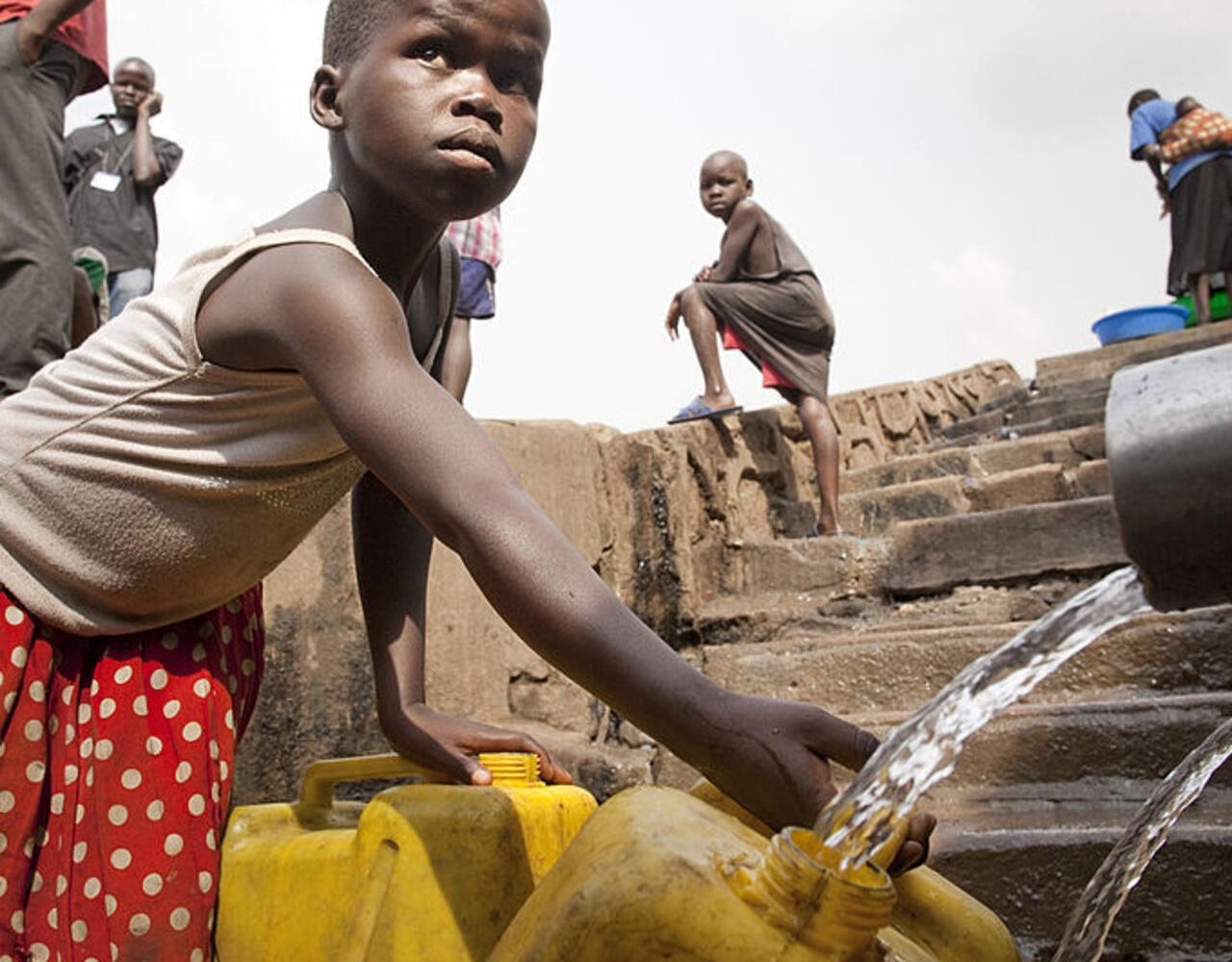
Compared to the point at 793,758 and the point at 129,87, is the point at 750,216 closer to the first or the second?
the point at 129,87

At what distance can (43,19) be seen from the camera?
109 inches

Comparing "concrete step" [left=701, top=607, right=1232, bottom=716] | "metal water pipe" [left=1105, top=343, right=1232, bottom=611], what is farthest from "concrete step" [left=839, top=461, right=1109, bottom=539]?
"metal water pipe" [left=1105, top=343, right=1232, bottom=611]

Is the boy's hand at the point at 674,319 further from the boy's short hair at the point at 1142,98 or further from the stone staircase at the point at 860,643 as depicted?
the boy's short hair at the point at 1142,98

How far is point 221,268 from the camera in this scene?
1.24m

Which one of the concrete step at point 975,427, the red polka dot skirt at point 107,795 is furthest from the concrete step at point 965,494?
the red polka dot skirt at point 107,795

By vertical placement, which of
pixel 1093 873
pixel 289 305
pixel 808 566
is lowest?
pixel 1093 873

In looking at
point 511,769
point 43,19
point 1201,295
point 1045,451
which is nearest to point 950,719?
point 511,769

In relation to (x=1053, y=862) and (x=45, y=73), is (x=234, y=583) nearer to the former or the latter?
(x=1053, y=862)

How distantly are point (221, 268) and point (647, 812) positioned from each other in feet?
2.16

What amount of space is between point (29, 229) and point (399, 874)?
215 cm

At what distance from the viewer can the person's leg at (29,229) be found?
8.98ft

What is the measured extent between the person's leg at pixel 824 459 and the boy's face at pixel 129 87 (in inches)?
109

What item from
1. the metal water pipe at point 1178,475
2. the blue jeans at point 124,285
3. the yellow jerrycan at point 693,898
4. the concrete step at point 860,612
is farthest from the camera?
the blue jeans at point 124,285

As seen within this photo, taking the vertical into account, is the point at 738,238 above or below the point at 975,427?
above
